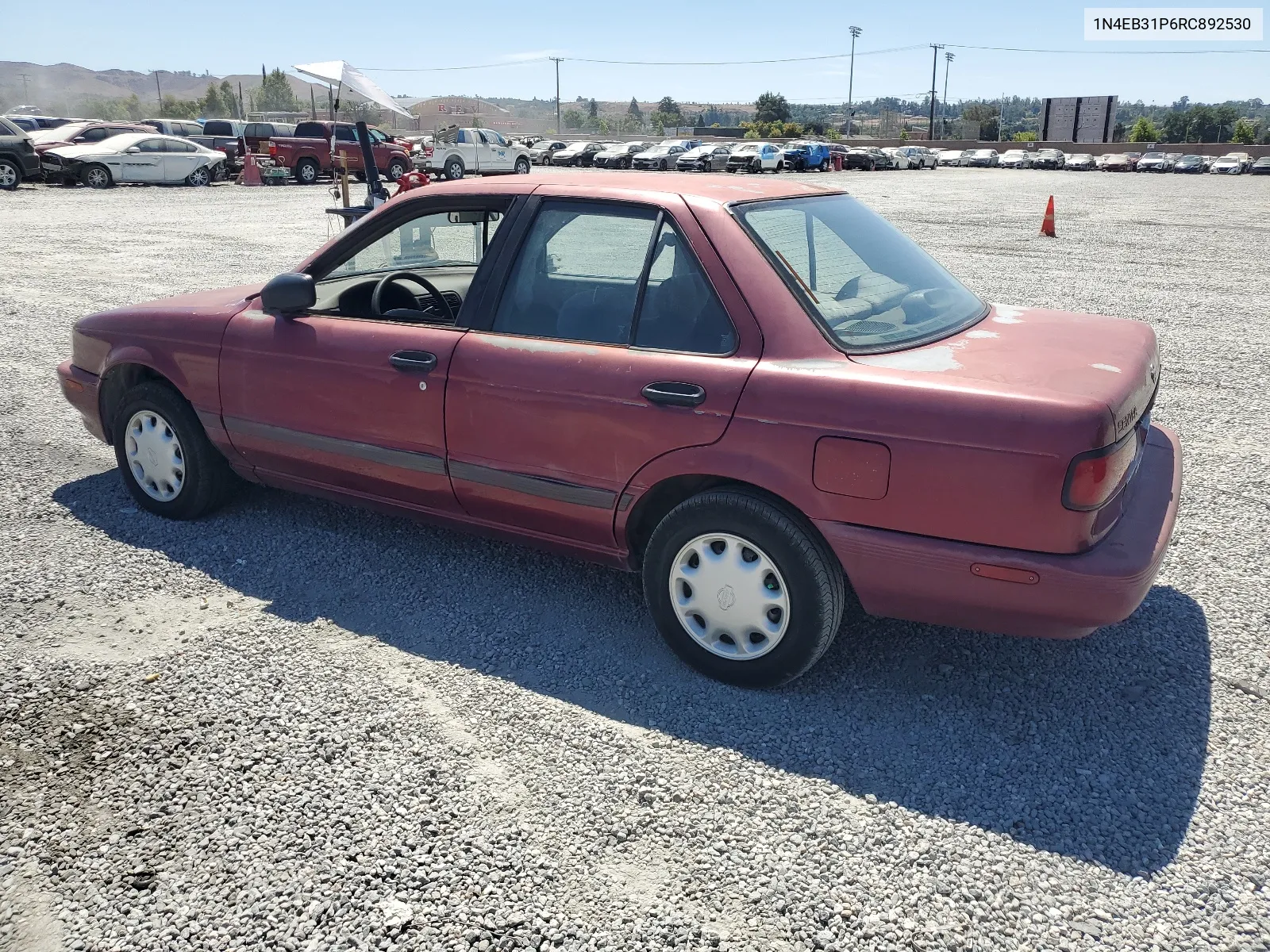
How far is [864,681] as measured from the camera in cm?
348

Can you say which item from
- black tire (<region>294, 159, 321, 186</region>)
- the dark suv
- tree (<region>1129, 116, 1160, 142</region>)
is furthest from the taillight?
tree (<region>1129, 116, 1160, 142</region>)

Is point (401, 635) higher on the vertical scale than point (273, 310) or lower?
lower

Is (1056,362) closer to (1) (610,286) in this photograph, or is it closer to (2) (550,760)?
(1) (610,286)

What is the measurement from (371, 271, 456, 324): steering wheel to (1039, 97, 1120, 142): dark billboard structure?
4167 inches

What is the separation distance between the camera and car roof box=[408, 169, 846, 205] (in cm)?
358

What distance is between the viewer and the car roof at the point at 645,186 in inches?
141

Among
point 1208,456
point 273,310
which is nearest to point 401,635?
point 273,310

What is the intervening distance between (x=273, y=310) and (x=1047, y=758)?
3376 mm

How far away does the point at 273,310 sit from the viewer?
420 cm

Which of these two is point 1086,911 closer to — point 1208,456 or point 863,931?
point 863,931

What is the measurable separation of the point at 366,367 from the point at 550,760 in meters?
1.77

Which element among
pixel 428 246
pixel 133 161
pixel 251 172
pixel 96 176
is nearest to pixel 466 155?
pixel 251 172

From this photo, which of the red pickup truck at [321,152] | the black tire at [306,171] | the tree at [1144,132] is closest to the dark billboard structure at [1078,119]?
the tree at [1144,132]

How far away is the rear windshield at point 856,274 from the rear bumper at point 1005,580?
2.19 feet
